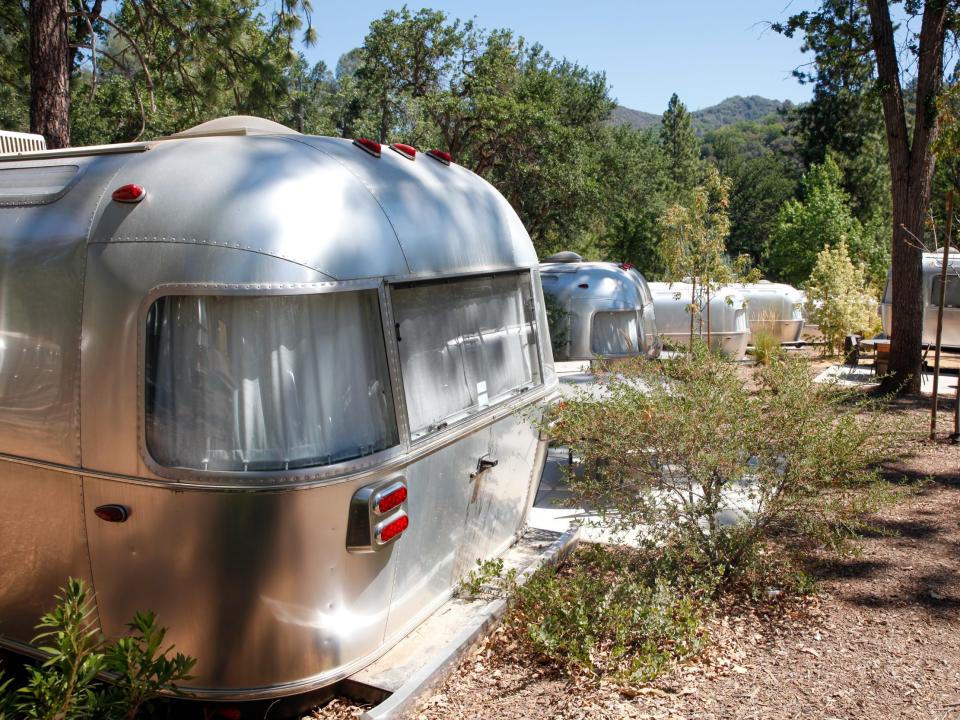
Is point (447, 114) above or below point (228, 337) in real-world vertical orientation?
above

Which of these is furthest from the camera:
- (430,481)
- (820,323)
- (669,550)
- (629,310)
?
(820,323)

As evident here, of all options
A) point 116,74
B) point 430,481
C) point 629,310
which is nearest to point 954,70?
point 629,310

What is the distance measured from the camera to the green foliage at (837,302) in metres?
18.3

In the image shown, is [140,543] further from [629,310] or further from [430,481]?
[629,310]

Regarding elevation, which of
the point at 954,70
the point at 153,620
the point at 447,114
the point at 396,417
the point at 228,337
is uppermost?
the point at 447,114

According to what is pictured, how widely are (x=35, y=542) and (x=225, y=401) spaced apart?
4.18 ft

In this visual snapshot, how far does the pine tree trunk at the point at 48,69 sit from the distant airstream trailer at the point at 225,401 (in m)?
6.02

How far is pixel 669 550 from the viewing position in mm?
4781

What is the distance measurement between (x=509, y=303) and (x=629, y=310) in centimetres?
A: 828

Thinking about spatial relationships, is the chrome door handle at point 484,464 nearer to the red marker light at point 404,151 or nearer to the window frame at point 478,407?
the window frame at point 478,407

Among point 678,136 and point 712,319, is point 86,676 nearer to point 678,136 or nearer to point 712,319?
point 712,319

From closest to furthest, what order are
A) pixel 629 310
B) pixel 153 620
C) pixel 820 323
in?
pixel 153 620 < pixel 629 310 < pixel 820 323

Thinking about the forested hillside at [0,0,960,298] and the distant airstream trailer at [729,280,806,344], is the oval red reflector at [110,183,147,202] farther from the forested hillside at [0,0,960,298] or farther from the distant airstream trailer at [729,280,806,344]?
the distant airstream trailer at [729,280,806,344]

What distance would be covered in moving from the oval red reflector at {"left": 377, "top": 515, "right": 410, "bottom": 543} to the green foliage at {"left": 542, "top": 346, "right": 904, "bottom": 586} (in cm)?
141
